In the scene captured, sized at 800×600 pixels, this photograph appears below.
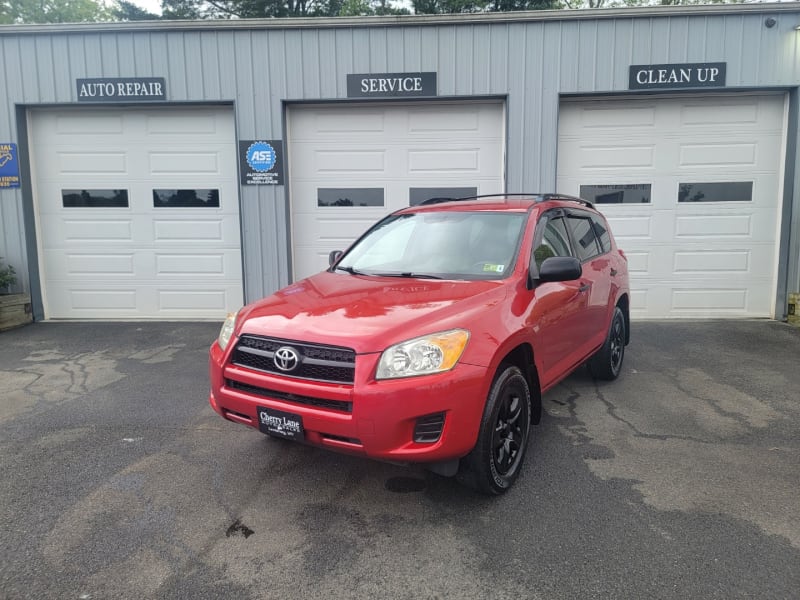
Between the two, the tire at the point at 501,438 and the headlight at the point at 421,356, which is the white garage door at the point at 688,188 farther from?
the headlight at the point at 421,356

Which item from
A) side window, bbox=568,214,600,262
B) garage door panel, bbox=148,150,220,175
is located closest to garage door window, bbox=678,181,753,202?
side window, bbox=568,214,600,262

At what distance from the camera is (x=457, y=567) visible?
2475 millimetres

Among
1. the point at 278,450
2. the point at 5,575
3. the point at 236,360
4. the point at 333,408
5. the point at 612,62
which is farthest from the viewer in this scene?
the point at 612,62

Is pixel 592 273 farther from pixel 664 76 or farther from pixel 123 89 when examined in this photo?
pixel 123 89

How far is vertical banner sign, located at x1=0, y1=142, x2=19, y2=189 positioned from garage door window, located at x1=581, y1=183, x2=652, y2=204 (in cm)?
871

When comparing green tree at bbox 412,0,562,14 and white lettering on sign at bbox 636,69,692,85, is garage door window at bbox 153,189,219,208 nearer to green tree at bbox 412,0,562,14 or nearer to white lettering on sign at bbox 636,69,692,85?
white lettering on sign at bbox 636,69,692,85

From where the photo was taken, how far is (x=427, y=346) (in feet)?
8.89

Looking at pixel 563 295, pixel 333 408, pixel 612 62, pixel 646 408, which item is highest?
pixel 612 62

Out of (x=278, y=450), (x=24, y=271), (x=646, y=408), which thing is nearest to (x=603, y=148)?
(x=646, y=408)

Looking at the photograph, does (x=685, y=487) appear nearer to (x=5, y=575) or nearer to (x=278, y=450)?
(x=278, y=450)

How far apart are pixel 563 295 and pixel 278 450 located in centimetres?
227

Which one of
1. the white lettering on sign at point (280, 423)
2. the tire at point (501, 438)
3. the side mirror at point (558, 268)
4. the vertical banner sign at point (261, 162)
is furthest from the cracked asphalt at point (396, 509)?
the vertical banner sign at point (261, 162)

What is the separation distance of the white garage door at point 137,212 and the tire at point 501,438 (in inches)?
252

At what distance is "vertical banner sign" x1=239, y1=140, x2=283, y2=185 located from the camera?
824cm
